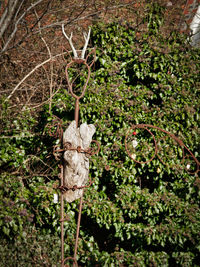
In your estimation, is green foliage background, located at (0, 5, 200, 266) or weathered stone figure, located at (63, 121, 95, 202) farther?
green foliage background, located at (0, 5, 200, 266)

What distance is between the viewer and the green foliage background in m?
2.82

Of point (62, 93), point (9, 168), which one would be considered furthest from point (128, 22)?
point (9, 168)

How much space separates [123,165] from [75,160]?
6.49ft

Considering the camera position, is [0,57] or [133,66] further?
[133,66]

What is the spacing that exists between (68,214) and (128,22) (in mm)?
3033

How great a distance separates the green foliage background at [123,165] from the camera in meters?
2.82

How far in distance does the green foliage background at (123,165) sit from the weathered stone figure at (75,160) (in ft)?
4.23

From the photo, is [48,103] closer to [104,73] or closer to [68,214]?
[104,73]

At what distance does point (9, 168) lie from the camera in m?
3.09

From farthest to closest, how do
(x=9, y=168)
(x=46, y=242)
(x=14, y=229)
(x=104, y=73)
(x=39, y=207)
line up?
(x=104, y=73) < (x=9, y=168) < (x=39, y=207) < (x=46, y=242) < (x=14, y=229)

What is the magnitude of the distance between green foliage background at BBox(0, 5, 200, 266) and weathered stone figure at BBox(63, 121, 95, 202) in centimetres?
129

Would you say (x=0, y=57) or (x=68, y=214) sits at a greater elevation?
(x=0, y=57)

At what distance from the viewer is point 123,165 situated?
327 centimetres

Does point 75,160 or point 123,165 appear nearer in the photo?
point 75,160
